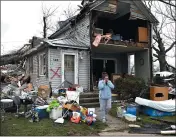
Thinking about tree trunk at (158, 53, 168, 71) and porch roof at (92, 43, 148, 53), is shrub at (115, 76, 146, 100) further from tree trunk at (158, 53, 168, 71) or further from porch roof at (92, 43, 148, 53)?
tree trunk at (158, 53, 168, 71)

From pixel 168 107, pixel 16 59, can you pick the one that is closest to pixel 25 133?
pixel 168 107

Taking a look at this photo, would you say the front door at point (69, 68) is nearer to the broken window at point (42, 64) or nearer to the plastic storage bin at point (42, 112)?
the broken window at point (42, 64)

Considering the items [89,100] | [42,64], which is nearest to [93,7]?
[42,64]

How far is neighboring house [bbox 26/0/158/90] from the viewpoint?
535 inches

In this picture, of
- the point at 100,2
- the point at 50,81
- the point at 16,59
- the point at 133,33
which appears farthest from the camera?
the point at 16,59

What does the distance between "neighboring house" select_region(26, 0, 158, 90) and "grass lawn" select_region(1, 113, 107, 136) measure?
555 centimetres

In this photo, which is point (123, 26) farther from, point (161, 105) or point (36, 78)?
point (161, 105)

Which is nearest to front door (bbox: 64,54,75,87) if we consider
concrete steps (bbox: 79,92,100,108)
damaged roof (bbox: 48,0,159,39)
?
concrete steps (bbox: 79,92,100,108)

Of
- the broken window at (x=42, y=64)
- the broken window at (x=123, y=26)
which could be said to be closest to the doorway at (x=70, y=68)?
the broken window at (x=42, y=64)

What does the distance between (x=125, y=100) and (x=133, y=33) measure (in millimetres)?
7002

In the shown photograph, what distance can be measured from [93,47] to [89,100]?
473 centimetres

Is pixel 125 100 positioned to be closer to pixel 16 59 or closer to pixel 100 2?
pixel 100 2

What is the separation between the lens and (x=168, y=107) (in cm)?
998

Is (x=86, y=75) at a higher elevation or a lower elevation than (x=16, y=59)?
lower
